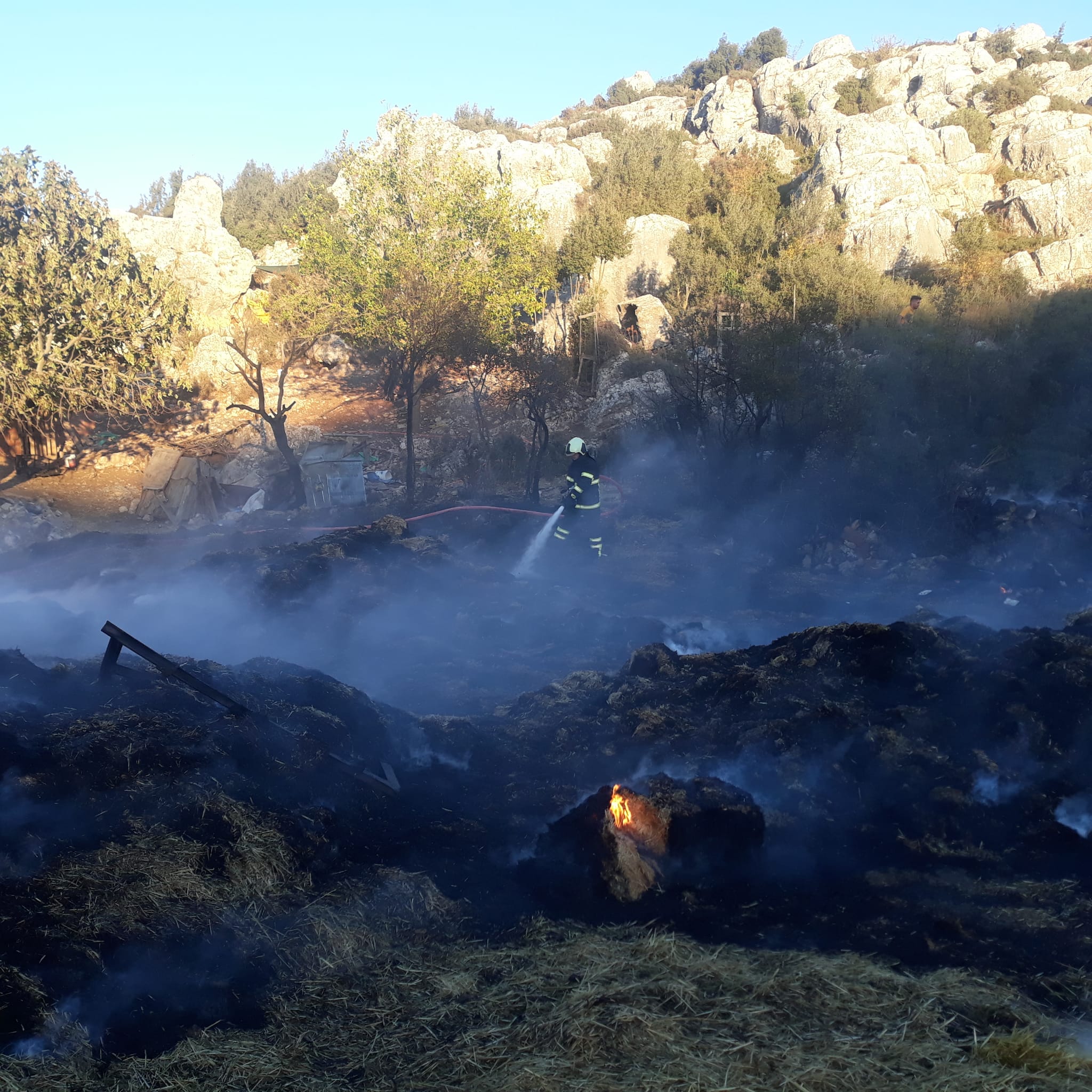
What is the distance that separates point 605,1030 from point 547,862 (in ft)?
7.15

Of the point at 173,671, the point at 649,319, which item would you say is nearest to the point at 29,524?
the point at 173,671

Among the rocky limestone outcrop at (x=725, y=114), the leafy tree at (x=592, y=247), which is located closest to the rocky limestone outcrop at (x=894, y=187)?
the rocky limestone outcrop at (x=725, y=114)

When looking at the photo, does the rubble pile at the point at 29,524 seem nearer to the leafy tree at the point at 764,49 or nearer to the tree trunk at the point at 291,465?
the tree trunk at the point at 291,465

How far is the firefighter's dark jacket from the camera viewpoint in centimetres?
1173

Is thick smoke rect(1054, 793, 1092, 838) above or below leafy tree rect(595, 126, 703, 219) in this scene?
below

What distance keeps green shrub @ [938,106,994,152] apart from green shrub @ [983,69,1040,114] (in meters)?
1.43

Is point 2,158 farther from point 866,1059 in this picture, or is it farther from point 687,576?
point 866,1059

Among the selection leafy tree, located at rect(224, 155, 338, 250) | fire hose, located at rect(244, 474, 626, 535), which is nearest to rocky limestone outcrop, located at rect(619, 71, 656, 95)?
leafy tree, located at rect(224, 155, 338, 250)

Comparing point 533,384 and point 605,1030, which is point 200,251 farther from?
point 605,1030

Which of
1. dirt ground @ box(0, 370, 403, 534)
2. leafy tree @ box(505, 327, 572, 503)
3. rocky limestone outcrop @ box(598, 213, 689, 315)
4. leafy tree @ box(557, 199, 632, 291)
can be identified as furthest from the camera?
rocky limestone outcrop @ box(598, 213, 689, 315)

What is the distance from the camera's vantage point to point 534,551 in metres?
12.8

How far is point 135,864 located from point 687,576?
9520 millimetres

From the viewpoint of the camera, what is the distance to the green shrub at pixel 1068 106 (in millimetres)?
26641

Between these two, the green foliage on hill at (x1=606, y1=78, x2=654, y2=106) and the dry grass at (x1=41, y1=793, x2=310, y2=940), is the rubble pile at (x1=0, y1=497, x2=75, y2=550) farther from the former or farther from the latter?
the green foliage on hill at (x1=606, y1=78, x2=654, y2=106)
